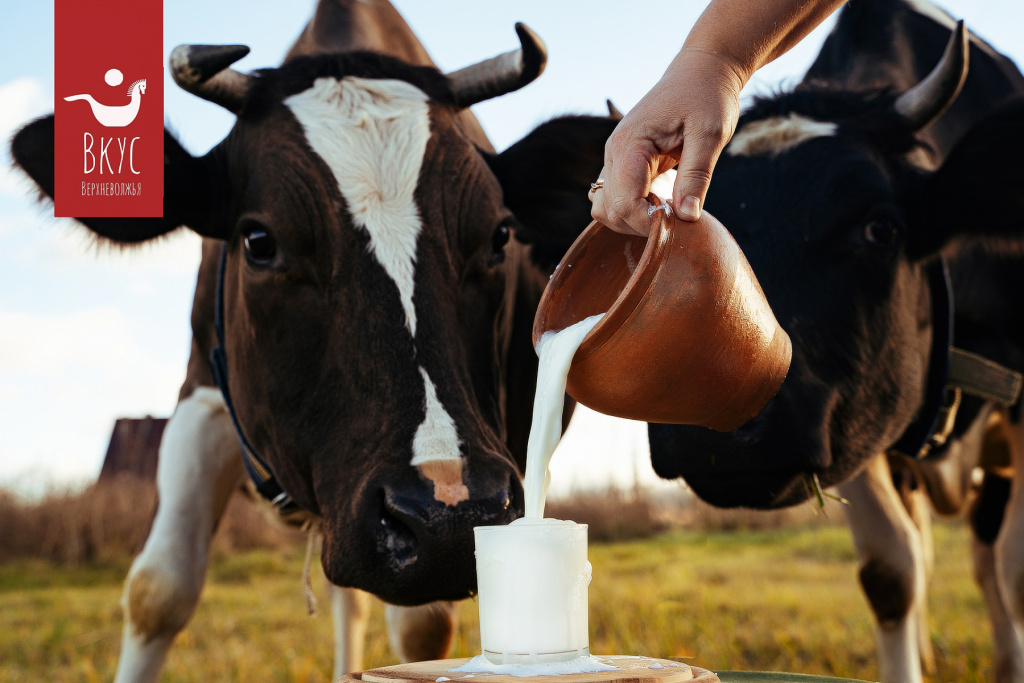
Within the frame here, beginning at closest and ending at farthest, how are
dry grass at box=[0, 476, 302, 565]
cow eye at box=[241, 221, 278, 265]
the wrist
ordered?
the wrist < cow eye at box=[241, 221, 278, 265] < dry grass at box=[0, 476, 302, 565]

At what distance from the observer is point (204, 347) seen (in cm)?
343

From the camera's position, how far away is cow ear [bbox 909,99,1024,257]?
9.84 ft

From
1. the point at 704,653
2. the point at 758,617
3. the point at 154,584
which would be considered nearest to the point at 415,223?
the point at 154,584

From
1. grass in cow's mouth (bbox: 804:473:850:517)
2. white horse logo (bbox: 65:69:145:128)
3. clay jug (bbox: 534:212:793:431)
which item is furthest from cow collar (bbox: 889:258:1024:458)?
white horse logo (bbox: 65:69:145:128)

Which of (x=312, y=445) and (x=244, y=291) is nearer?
(x=312, y=445)

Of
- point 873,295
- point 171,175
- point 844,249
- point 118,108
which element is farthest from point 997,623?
point 118,108

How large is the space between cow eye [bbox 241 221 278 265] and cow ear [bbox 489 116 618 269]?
84cm

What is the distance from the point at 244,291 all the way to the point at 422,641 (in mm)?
1566

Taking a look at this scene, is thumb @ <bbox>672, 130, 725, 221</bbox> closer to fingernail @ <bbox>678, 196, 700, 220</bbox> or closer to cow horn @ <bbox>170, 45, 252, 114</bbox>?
fingernail @ <bbox>678, 196, 700, 220</bbox>

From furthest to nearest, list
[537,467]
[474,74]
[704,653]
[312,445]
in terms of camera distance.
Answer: [704,653], [474,74], [312,445], [537,467]

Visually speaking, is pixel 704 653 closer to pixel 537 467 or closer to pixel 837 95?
pixel 837 95

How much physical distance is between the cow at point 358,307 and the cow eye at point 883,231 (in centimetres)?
90

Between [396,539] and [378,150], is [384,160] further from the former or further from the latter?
[396,539]

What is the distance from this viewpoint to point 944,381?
3.19 metres
